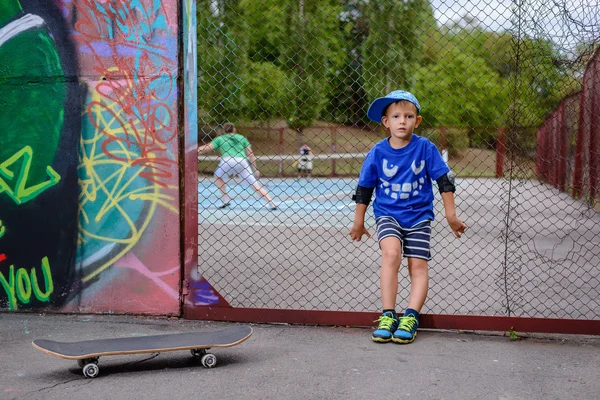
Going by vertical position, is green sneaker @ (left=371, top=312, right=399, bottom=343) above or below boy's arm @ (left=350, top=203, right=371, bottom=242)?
below

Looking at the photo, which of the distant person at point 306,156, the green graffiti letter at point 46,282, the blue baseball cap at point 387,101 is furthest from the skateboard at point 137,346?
the distant person at point 306,156

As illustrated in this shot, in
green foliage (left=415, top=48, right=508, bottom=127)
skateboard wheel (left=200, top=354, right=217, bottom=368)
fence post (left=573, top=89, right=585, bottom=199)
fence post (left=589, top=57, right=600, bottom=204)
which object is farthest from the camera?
fence post (left=573, top=89, right=585, bottom=199)

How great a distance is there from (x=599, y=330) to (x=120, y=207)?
11.3ft

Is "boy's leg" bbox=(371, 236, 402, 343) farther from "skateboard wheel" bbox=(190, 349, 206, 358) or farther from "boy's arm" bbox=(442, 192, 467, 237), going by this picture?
"skateboard wheel" bbox=(190, 349, 206, 358)

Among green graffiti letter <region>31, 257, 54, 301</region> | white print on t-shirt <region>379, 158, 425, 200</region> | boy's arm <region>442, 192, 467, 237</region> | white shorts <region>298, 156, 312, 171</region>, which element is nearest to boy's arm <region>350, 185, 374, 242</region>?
white print on t-shirt <region>379, 158, 425, 200</region>

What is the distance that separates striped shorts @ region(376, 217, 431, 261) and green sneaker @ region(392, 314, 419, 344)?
16.8 inches

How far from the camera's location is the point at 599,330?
15.1 ft

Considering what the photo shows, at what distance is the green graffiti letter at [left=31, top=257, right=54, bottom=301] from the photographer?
530cm

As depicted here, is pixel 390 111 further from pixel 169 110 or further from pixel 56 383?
pixel 56 383

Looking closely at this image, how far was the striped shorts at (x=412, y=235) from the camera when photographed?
Result: 186 inches

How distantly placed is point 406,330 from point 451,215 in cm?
79

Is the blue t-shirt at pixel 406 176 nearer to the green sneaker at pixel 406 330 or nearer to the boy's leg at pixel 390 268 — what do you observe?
the boy's leg at pixel 390 268

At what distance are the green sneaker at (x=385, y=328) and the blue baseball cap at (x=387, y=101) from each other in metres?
1.35

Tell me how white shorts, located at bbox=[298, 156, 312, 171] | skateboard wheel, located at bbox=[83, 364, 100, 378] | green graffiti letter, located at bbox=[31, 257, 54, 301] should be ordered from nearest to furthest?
skateboard wheel, located at bbox=[83, 364, 100, 378] < green graffiti letter, located at bbox=[31, 257, 54, 301] < white shorts, located at bbox=[298, 156, 312, 171]
